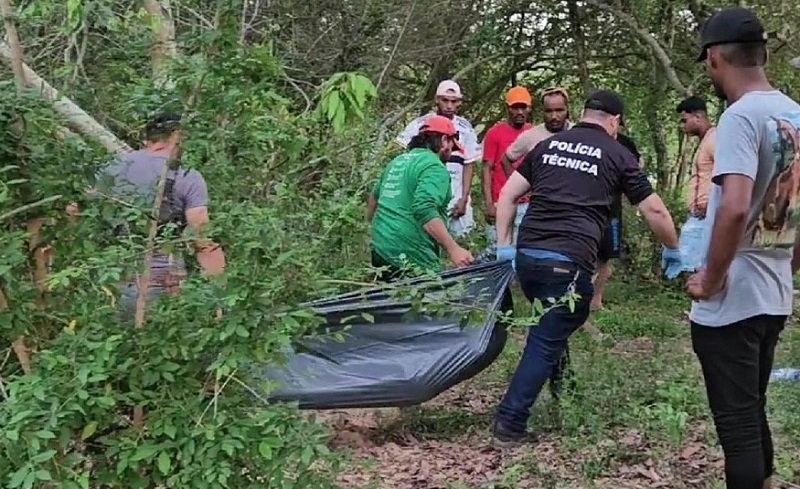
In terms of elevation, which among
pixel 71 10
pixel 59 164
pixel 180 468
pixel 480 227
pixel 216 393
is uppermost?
pixel 71 10

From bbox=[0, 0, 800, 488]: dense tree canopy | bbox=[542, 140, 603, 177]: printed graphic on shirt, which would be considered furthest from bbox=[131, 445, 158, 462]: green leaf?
bbox=[542, 140, 603, 177]: printed graphic on shirt

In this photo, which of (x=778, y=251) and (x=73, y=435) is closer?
(x=73, y=435)

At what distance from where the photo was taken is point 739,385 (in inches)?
121

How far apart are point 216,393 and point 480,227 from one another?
586 cm

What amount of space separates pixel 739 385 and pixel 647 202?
155cm

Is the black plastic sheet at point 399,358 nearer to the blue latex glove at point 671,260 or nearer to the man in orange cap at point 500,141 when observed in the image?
the blue latex glove at point 671,260

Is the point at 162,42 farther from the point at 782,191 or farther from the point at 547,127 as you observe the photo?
the point at 547,127

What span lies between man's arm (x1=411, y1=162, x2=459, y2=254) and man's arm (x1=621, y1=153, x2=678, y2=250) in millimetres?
841

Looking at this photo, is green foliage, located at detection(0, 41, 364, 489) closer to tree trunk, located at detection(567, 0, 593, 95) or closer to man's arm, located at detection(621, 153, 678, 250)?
man's arm, located at detection(621, 153, 678, 250)

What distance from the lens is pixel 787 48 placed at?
8.33 m

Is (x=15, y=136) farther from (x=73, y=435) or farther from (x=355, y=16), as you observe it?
(x=355, y=16)

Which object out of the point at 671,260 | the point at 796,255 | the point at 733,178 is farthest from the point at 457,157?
the point at 733,178

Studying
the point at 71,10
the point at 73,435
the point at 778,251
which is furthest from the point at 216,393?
the point at 778,251

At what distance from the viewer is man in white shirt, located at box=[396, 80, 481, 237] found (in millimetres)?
6891
